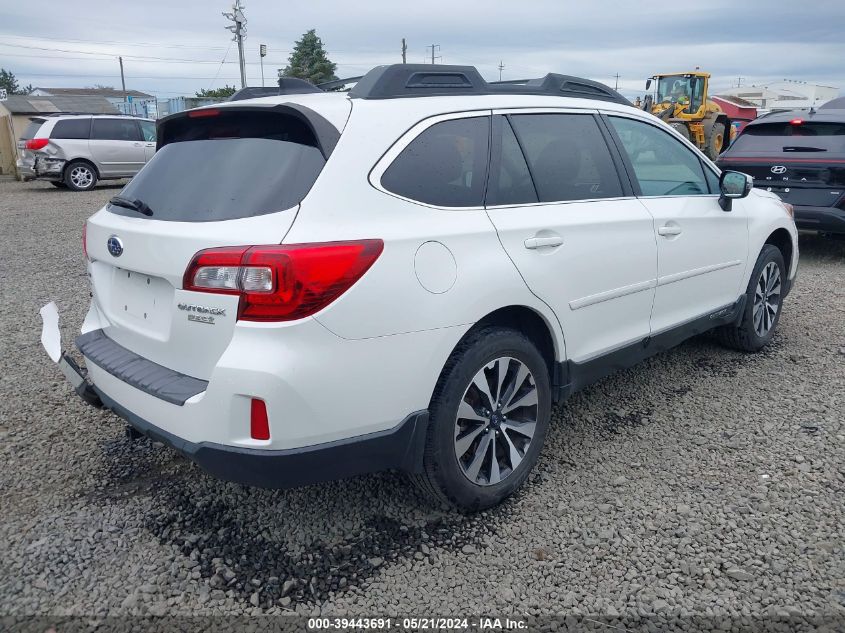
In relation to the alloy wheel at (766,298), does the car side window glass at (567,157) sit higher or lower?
higher

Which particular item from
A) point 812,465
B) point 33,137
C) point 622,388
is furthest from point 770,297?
point 33,137

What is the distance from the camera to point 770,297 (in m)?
5.15

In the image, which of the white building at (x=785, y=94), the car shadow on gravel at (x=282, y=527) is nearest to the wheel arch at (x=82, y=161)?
the car shadow on gravel at (x=282, y=527)

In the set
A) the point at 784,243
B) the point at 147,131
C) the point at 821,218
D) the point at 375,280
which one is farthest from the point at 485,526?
the point at 147,131

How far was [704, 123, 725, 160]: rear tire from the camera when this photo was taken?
70.7ft

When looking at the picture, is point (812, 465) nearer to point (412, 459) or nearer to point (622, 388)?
point (622, 388)

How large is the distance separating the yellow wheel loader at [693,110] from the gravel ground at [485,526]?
1906 centimetres

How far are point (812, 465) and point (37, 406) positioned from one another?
4.28 metres

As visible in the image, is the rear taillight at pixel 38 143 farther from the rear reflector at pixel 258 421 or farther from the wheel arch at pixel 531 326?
the rear reflector at pixel 258 421

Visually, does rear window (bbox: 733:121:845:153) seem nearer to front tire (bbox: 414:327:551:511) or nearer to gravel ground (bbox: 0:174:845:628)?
gravel ground (bbox: 0:174:845:628)

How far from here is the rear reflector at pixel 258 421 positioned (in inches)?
90.2

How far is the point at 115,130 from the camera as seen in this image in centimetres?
1755

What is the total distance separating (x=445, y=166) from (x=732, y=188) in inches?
94.5

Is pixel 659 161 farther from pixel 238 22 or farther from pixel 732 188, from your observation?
pixel 238 22
